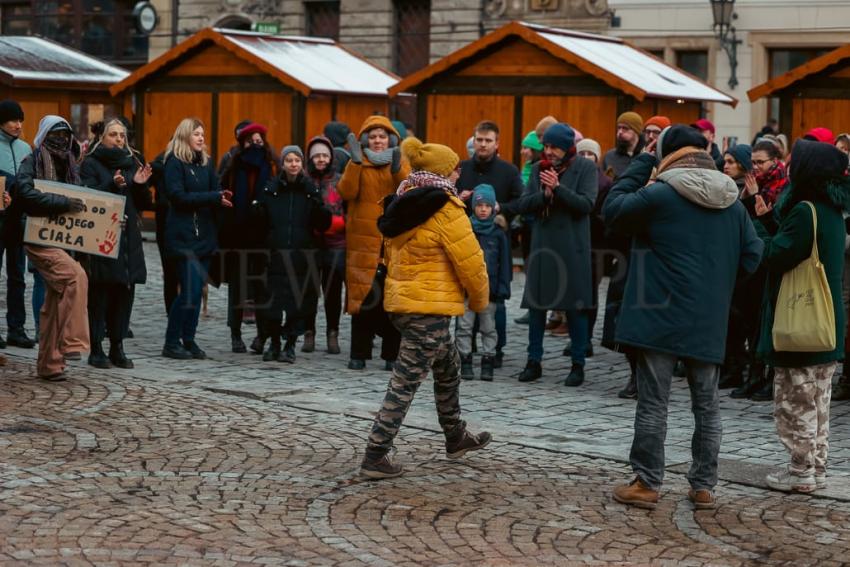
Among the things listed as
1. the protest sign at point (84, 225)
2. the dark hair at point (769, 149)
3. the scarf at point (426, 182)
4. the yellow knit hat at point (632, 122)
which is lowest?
the protest sign at point (84, 225)

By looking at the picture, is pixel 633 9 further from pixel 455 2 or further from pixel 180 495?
pixel 180 495

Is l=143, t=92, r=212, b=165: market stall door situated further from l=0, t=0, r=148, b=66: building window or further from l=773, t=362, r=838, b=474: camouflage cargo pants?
l=0, t=0, r=148, b=66: building window

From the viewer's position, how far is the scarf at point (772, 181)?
36.0 ft

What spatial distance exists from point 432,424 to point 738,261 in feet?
8.54

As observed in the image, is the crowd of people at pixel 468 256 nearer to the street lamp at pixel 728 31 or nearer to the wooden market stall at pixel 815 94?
the wooden market stall at pixel 815 94

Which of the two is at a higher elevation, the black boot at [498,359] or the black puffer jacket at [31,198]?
the black puffer jacket at [31,198]

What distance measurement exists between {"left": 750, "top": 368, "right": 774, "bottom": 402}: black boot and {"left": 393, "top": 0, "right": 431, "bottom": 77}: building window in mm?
23752

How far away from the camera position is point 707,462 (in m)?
7.72

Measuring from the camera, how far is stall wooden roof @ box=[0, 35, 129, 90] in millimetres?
20625

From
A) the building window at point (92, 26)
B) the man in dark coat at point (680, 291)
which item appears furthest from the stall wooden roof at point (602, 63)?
the building window at point (92, 26)

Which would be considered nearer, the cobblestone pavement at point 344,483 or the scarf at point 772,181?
the cobblestone pavement at point 344,483

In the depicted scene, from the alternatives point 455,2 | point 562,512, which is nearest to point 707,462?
point 562,512

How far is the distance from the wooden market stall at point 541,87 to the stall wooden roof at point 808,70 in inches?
74.8

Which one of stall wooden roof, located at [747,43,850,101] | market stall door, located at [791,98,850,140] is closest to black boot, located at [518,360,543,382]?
stall wooden roof, located at [747,43,850,101]
